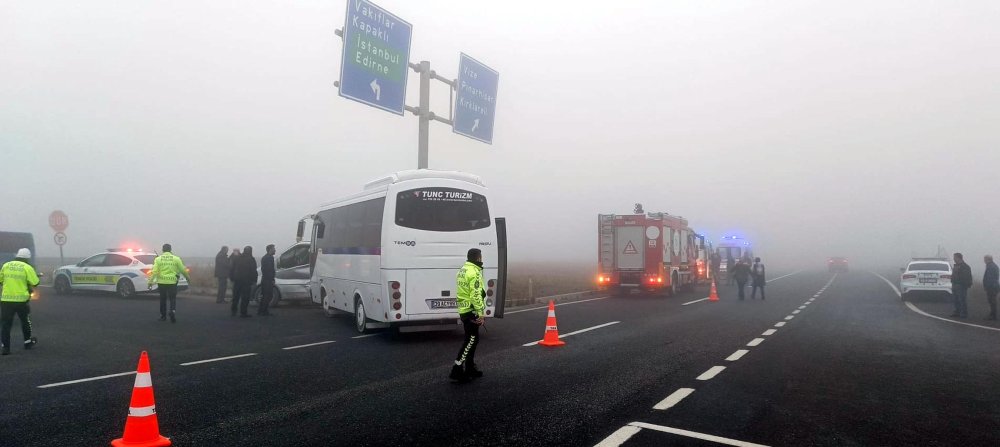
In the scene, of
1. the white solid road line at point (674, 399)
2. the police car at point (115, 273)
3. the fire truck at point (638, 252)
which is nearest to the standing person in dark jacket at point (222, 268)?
the police car at point (115, 273)

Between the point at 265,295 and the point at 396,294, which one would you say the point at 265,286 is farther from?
the point at 396,294

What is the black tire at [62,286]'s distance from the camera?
74.7 feet

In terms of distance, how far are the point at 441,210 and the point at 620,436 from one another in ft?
24.4

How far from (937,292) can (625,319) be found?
1439 cm

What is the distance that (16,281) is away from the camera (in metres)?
10.2

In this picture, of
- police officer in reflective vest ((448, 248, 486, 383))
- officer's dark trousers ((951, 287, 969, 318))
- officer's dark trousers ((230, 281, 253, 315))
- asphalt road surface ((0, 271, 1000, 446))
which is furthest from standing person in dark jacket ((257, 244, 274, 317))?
officer's dark trousers ((951, 287, 969, 318))

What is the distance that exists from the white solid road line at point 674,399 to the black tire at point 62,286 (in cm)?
2396

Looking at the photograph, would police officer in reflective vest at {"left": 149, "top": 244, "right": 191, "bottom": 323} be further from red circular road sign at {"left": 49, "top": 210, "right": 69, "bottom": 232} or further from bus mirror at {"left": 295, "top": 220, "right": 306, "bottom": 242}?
red circular road sign at {"left": 49, "top": 210, "right": 69, "bottom": 232}

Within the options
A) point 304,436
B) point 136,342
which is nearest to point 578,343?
point 304,436

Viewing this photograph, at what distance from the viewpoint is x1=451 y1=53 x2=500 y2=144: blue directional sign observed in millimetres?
19266

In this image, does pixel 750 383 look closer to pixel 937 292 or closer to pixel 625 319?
pixel 625 319

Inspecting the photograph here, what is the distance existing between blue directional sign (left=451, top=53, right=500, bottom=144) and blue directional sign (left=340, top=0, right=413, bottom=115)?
108 inches

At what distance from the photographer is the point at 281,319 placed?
51.7 feet

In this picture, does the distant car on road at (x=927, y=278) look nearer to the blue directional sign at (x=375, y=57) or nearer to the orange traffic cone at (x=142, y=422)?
the blue directional sign at (x=375, y=57)
